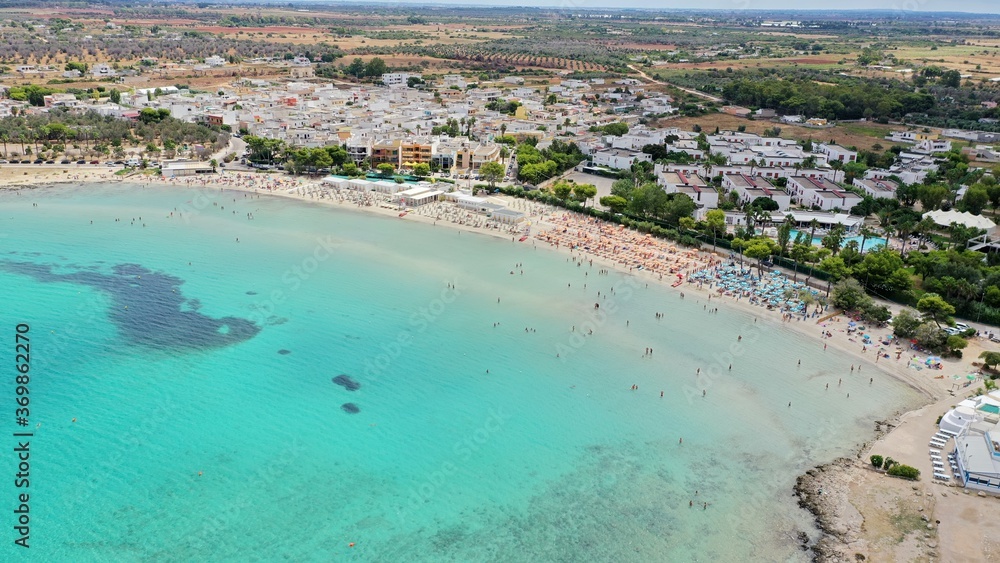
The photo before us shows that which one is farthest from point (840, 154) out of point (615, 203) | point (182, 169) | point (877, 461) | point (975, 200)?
point (182, 169)

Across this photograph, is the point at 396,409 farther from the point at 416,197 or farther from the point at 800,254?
the point at 416,197

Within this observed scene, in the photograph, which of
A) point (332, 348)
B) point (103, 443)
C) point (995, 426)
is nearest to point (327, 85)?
point (332, 348)

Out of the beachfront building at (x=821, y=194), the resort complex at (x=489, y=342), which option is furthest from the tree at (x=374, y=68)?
the beachfront building at (x=821, y=194)

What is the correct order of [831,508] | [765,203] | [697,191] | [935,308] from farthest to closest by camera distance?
[697,191] < [765,203] < [935,308] < [831,508]

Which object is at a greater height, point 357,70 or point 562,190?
point 357,70

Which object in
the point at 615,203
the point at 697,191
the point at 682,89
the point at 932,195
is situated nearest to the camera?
the point at 615,203

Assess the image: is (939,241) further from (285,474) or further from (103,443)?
(103,443)

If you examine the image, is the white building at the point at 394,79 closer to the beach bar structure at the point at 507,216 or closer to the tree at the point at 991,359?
the beach bar structure at the point at 507,216
